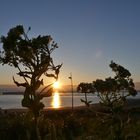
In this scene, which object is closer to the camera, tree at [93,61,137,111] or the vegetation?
the vegetation

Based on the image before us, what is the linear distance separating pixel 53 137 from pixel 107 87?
21861 millimetres

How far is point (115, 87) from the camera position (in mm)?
33000

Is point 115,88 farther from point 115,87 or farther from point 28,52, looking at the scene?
point 28,52

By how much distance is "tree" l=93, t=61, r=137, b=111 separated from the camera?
3172 centimetres

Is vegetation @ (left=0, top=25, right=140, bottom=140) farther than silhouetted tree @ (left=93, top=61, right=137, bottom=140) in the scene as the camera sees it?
No

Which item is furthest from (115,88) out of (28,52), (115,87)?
(28,52)

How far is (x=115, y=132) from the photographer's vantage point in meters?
14.9

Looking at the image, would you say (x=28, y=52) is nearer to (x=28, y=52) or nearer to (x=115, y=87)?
(x=28, y=52)

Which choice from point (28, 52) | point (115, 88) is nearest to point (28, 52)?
point (28, 52)

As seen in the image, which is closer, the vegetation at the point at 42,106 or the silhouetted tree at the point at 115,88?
the vegetation at the point at 42,106

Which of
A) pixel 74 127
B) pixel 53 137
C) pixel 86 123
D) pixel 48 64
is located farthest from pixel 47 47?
pixel 53 137

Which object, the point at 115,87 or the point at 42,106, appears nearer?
the point at 42,106

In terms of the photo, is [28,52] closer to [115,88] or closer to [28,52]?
[28,52]

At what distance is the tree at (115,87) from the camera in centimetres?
3172
